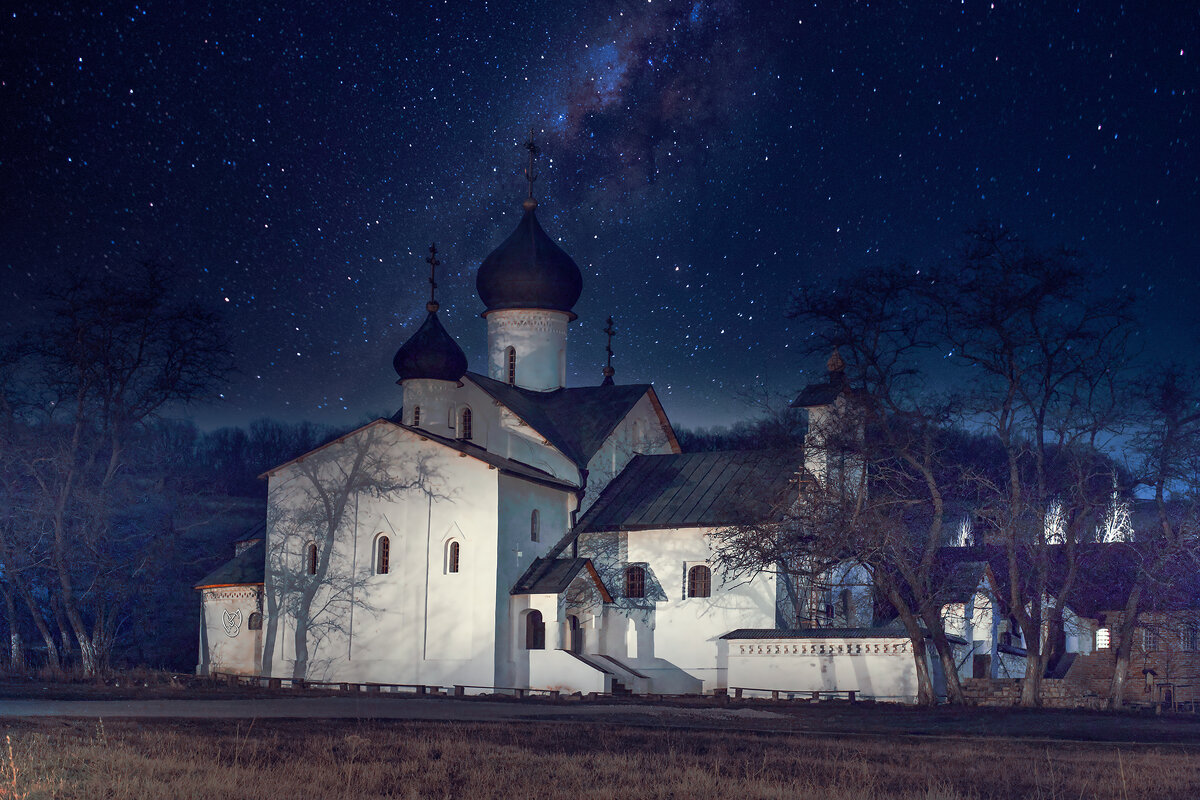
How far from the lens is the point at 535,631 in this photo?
34.0 meters

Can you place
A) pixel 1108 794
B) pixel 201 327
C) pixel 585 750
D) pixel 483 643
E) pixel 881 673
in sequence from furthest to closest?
pixel 201 327
pixel 483 643
pixel 881 673
pixel 585 750
pixel 1108 794

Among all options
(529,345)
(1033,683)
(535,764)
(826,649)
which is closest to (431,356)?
(529,345)

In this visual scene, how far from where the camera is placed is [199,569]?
5431cm

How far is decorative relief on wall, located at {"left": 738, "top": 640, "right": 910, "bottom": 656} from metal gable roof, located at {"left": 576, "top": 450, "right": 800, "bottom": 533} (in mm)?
3705

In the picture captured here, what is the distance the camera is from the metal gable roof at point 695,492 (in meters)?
34.6

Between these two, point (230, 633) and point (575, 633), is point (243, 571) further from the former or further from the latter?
point (575, 633)

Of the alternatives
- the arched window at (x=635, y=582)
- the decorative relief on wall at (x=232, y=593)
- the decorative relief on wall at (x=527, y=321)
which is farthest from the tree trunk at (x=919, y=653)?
the decorative relief on wall at (x=232, y=593)

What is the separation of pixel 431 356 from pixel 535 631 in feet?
28.9

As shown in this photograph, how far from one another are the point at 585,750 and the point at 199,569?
142 feet

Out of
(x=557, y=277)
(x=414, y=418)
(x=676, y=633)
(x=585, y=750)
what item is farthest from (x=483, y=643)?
(x=585, y=750)

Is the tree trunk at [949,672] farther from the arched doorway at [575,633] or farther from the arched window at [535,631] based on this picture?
the arched window at [535,631]

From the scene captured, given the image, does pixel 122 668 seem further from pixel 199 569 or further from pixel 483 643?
pixel 199 569

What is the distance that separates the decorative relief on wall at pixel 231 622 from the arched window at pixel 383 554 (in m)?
5.16

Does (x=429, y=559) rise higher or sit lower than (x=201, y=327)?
lower
